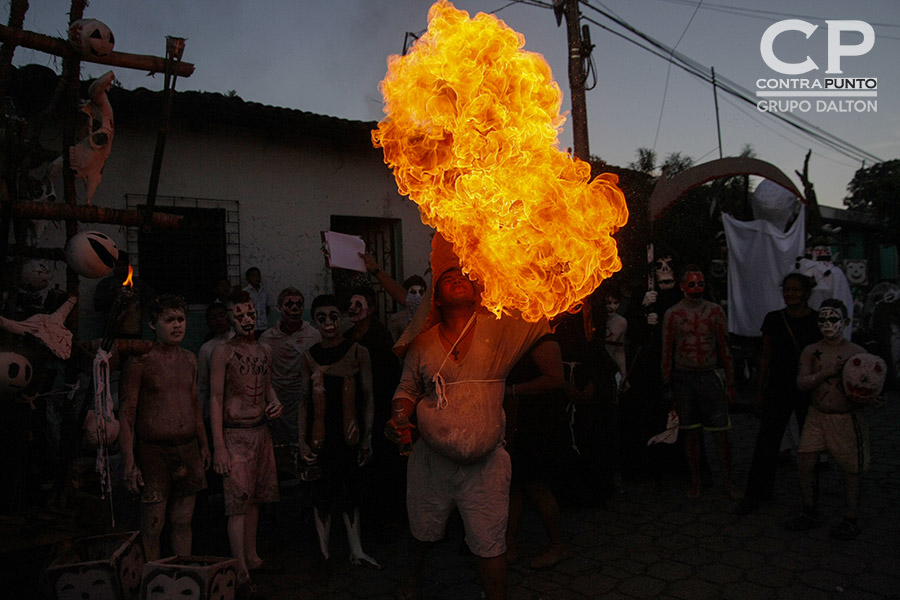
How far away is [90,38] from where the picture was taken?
3.83 m

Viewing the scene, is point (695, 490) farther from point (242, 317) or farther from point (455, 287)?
point (242, 317)

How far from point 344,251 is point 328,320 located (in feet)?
3.72

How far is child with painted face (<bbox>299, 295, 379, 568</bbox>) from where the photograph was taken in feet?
15.9

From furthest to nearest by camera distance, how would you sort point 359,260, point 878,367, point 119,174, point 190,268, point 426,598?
point 190,268 → point 119,174 → point 359,260 → point 878,367 → point 426,598

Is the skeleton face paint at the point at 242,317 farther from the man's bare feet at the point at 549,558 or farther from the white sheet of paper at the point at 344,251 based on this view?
the man's bare feet at the point at 549,558

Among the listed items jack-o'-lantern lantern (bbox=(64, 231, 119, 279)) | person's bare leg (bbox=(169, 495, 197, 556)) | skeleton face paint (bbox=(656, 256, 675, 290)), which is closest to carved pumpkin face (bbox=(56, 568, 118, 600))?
person's bare leg (bbox=(169, 495, 197, 556))

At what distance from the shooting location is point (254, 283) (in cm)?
959

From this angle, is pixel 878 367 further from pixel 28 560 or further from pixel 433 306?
pixel 28 560

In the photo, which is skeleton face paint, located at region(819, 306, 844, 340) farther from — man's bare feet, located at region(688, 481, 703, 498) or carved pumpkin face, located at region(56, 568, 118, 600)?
carved pumpkin face, located at region(56, 568, 118, 600)

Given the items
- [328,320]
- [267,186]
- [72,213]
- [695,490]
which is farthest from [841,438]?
[267,186]

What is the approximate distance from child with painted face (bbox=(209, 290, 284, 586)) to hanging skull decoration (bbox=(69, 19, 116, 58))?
1.81 meters

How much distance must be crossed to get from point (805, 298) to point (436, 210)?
422 cm

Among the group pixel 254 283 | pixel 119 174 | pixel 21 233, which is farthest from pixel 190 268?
pixel 21 233

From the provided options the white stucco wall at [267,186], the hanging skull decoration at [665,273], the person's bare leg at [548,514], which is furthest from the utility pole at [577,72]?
the person's bare leg at [548,514]
